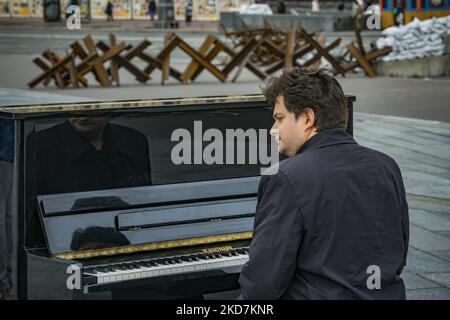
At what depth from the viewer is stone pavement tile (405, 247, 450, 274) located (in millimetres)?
6311

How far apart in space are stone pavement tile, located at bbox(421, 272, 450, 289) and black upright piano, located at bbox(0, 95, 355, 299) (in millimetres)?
2007

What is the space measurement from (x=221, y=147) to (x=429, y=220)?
3805 mm

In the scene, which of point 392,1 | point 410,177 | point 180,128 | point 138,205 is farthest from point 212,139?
point 392,1

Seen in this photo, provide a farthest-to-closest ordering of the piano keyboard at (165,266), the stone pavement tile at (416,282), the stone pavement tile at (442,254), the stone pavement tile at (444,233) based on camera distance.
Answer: the stone pavement tile at (444,233), the stone pavement tile at (442,254), the stone pavement tile at (416,282), the piano keyboard at (165,266)

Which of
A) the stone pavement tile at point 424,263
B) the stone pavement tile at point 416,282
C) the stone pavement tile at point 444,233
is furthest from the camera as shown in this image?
the stone pavement tile at point 444,233

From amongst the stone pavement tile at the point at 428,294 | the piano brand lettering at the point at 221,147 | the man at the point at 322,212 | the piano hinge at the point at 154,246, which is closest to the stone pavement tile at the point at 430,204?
the stone pavement tile at the point at 428,294

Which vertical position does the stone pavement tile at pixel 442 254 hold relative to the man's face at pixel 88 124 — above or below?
below

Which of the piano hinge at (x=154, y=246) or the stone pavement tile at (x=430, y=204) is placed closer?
the piano hinge at (x=154, y=246)

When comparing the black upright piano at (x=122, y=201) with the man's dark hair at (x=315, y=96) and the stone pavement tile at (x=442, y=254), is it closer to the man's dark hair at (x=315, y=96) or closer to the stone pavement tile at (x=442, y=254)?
the man's dark hair at (x=315, y=96)

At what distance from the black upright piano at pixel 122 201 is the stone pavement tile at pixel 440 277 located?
2.01 metres

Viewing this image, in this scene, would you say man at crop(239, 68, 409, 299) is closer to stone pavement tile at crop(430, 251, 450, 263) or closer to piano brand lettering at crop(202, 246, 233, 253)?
piano brand lettering at crop(202, 246, 233, 253)

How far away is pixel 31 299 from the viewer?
397 cm
